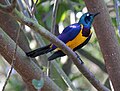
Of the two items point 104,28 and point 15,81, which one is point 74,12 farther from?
point 104,28

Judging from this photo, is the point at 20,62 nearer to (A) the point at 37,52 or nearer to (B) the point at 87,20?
(A) the point at 37,52

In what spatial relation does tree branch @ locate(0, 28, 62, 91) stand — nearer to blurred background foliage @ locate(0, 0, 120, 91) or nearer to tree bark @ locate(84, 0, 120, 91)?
tree bark @ locate(84, 0, 120, 91)

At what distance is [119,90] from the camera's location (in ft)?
7.39

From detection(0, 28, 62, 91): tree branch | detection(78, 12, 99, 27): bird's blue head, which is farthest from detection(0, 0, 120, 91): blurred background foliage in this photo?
detection(0, 28, 62, 91): tree branch

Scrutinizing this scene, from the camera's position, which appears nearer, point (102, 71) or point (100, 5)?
point (100, 5)

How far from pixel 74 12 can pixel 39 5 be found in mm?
399

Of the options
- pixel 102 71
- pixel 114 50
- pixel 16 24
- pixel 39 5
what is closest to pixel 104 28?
pixel 114 50

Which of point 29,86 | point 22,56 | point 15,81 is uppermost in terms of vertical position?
point 22,56

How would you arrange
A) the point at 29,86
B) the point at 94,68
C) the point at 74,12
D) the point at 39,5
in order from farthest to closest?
the point at 94,68 → the point at 74,12 → the point at 39,5 → the point at 29,86

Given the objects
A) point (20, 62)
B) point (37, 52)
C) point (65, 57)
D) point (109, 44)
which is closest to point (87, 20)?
point (109, 44)

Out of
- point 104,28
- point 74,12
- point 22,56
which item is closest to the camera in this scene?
point 22,56

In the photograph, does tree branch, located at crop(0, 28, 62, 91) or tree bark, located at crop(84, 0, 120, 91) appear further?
tree bark, located at crop(84, 0, 120, 91)

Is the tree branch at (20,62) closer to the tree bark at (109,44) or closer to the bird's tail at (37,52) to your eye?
the bird's tail at (37,52)

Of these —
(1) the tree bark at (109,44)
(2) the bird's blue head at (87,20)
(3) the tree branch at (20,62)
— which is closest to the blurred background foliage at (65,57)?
(2) the bird's blue head at (87,20)
